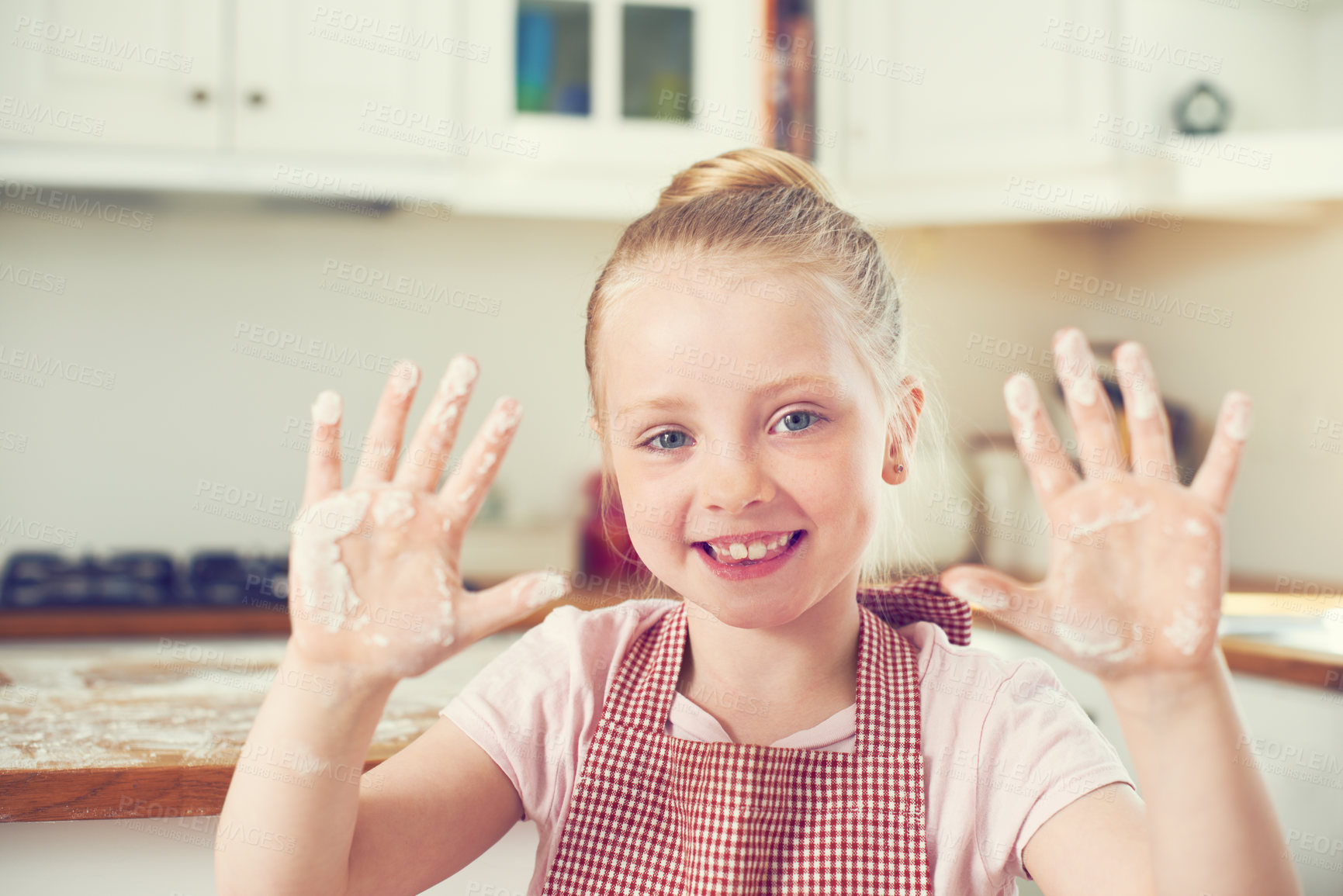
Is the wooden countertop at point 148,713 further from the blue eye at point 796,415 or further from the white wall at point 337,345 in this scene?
the white wall at point 337,345

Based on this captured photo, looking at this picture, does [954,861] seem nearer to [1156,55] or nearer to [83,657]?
[83,657]

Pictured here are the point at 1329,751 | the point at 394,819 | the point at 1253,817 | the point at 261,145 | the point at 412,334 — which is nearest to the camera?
the point at 1253,817

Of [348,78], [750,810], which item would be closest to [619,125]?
[348,78]

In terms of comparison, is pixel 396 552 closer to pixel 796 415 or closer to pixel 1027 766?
pixel 796 415

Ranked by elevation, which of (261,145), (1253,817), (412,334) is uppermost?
(261,145)

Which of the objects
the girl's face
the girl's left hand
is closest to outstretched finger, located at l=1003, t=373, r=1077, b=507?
the girl's left hand

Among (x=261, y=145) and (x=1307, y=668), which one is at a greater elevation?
(x=261, y=145)

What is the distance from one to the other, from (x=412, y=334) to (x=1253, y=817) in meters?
1.84

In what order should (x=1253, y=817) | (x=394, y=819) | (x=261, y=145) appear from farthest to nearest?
(x=261, y=145)
(x=394, y=819)
(x=1253, y=817)

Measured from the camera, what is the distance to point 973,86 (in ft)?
6.17

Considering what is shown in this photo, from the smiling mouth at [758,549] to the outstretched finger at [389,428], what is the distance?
0.73ft

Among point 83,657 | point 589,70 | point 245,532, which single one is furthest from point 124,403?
point 589,70

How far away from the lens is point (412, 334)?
211cm

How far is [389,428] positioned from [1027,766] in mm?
478
